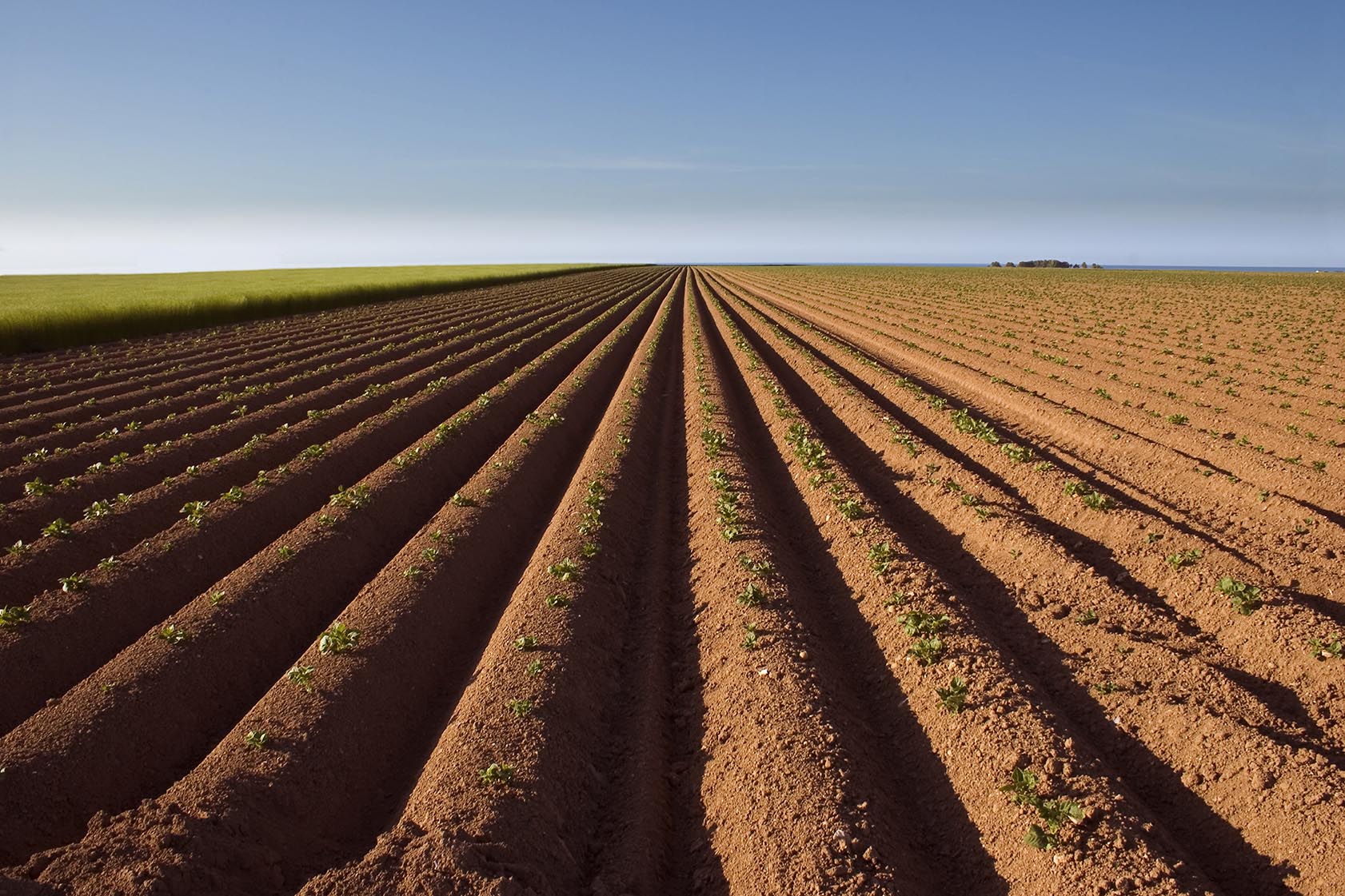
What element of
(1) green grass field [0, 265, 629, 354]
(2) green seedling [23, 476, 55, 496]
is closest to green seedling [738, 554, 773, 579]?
(2) green seedling [23, 476, 55, 496]

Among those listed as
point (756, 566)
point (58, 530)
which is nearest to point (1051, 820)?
point (756, 566)

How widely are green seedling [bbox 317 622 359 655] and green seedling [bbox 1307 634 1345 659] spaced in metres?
8.39

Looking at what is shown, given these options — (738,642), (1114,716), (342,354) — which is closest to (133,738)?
(738,642)

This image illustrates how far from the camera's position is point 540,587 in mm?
8047

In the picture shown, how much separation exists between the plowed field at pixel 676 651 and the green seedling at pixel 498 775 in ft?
0.09

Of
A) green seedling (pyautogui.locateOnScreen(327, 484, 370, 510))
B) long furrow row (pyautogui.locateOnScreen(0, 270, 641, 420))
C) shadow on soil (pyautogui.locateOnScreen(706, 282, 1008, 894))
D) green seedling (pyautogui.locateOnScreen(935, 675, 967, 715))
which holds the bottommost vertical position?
shadow on soil (pyautogui.locateOnScreen(706, 282, 1008, 894))

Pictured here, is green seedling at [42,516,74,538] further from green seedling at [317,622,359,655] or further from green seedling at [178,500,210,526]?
green seedling at [317,622,359,655]

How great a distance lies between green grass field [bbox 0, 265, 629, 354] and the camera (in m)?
26.5

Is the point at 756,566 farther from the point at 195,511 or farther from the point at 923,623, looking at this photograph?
the point at 195,511

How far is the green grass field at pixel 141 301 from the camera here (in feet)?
87.1

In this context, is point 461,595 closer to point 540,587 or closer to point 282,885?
point 540,587

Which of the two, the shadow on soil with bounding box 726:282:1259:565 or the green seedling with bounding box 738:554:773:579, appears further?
the shadow on soil with bounding box 726:282:1259:565

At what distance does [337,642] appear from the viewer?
6789 mm

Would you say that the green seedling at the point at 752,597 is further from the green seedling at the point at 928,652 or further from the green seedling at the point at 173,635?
the green seedling at the point at 173,635
